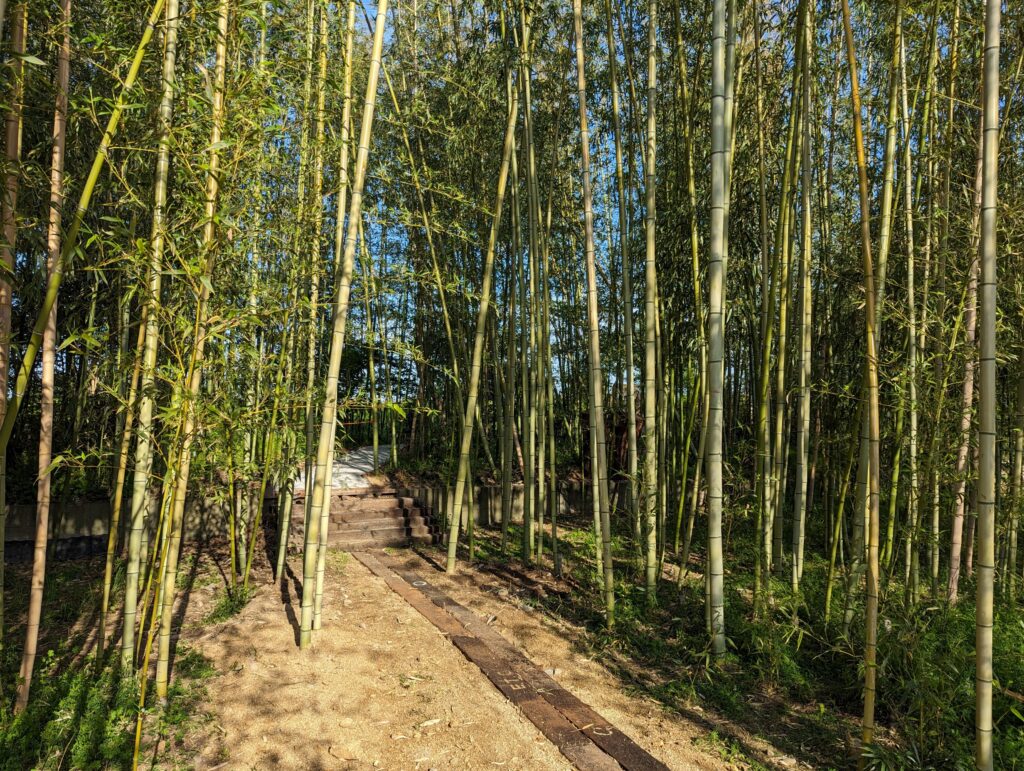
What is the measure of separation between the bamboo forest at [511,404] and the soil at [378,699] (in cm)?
2

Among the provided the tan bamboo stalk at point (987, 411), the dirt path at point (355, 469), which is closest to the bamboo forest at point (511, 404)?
the tan bamboo stalk at point (987, 411)

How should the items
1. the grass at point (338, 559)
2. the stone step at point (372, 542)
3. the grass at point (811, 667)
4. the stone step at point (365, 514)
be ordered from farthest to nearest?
the stone step at point (365, 514)
the stone step at point (372, 542)
the grass at point (338, 559)
the grass at point (811, 667)

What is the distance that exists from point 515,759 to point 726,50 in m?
3.10

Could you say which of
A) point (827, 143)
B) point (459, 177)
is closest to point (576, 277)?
point (459, 177)

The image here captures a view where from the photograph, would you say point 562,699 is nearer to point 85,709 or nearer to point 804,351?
point 85,709

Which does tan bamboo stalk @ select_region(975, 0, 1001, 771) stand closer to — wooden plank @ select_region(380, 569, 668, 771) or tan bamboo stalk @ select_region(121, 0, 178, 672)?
wooden plank @ select_region(380, 569, 668, 771)

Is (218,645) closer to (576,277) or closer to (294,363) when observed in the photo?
(294,363)

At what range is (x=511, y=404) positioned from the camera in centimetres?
517

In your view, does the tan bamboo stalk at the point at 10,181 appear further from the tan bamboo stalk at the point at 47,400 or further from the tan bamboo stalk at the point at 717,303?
the tan bamboo stalk at the point at 717,303

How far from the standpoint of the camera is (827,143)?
5473 mm

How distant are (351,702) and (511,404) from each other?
283cm

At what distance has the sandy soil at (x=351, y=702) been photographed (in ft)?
7.57

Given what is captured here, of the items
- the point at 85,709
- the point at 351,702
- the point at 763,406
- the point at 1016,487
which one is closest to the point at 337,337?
the point at 351,702

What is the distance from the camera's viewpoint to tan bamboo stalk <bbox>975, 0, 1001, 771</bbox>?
5.81 ft
